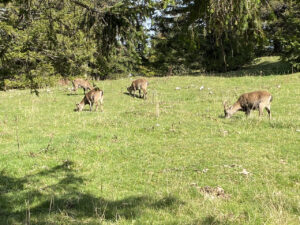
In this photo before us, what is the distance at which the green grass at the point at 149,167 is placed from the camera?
4801 mm

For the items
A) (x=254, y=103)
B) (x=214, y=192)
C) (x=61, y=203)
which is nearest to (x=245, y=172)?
(x=214, y=192)

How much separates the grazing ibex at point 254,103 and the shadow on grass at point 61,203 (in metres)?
8.32

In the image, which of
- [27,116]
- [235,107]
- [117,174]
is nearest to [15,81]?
[27,116]

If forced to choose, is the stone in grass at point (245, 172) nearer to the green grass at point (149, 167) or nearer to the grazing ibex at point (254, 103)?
the green grass at point (149, 167)

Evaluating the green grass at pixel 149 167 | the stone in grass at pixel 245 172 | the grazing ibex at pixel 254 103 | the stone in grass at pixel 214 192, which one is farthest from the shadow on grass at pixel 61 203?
the grazing ibex at pixel 254 103

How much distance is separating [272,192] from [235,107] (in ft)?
27.5

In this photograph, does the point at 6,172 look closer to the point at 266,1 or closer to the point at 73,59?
the point at 73,59

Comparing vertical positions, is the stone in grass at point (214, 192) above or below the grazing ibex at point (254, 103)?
below

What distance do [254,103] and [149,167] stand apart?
24.6 feet

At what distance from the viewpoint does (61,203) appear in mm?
5312

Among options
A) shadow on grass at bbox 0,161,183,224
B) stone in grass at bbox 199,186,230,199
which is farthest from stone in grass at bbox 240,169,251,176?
shadow on grass at bbox 0,161,183,224

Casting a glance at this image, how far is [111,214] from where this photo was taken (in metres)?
4.79

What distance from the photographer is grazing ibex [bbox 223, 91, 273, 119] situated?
41.8ft

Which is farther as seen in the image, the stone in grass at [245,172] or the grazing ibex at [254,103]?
the grazing ibex at [254,103]
